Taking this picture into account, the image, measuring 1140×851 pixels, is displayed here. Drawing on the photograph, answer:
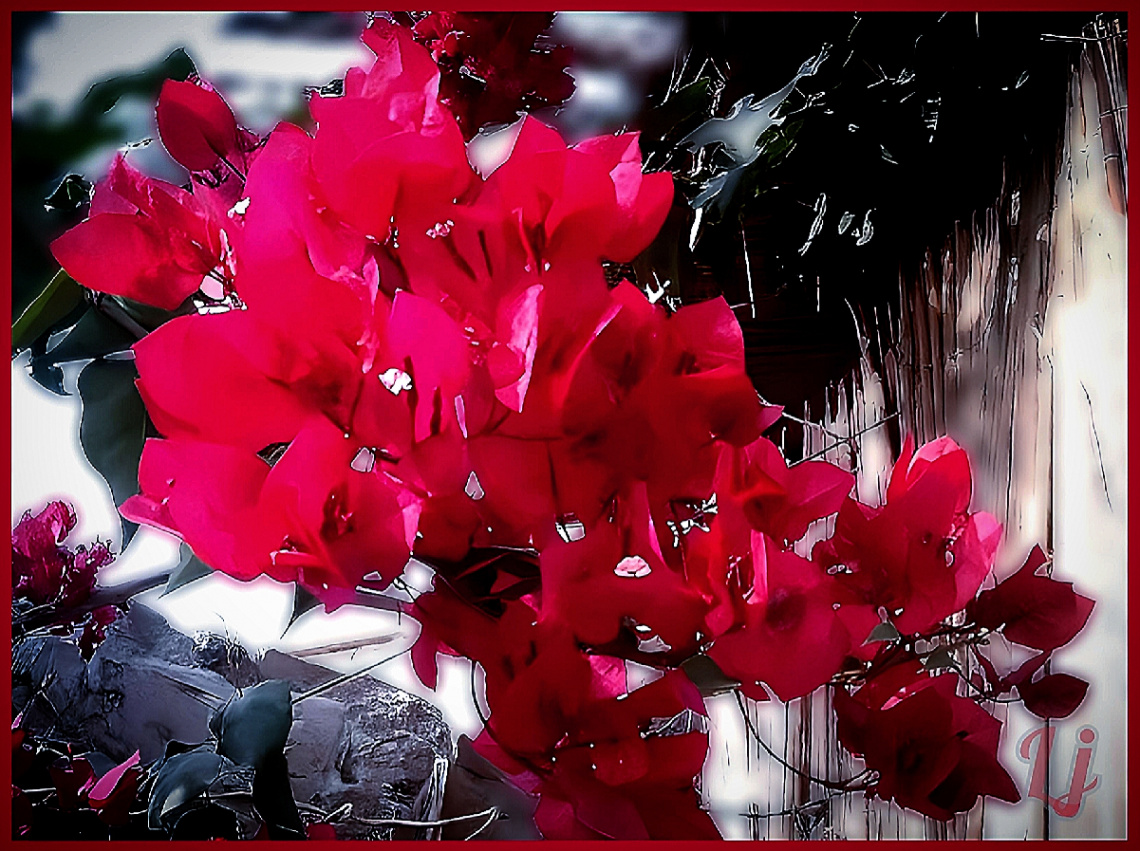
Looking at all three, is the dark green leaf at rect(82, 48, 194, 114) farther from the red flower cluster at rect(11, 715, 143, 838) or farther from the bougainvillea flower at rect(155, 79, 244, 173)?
the red flower cluster at rect(11, 715, 143, 838)

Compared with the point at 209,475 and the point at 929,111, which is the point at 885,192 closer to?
the point at 929,111

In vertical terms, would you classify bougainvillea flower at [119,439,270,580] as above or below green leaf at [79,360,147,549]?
below

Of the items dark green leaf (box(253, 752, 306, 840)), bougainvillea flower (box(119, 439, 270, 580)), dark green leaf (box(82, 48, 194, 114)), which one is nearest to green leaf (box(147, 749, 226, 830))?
dark green leaf (box(253, 752, 306, 840))

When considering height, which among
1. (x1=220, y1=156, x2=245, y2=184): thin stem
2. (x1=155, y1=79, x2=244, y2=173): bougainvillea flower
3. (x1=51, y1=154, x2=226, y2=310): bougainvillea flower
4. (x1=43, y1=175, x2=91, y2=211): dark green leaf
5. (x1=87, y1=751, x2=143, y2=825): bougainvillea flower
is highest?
(x1=43, y1=175, x2=91, y2=211): dark green leaf

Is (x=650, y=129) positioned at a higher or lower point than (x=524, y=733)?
higher

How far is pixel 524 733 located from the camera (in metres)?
0.37

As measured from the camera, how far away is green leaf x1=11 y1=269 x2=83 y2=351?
0.50 meters

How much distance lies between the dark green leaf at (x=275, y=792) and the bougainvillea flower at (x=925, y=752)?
0.29m

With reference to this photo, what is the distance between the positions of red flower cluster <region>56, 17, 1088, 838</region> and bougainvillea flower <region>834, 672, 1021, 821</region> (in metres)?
0.11

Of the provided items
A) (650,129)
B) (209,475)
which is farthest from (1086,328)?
(209,475)

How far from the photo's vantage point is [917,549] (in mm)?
416

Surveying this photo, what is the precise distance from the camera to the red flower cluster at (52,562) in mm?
718

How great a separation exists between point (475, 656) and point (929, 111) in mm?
547

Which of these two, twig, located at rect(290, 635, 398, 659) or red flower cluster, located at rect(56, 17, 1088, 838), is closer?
red flower cluster, located at rect(56, 17, 1088, 838)
